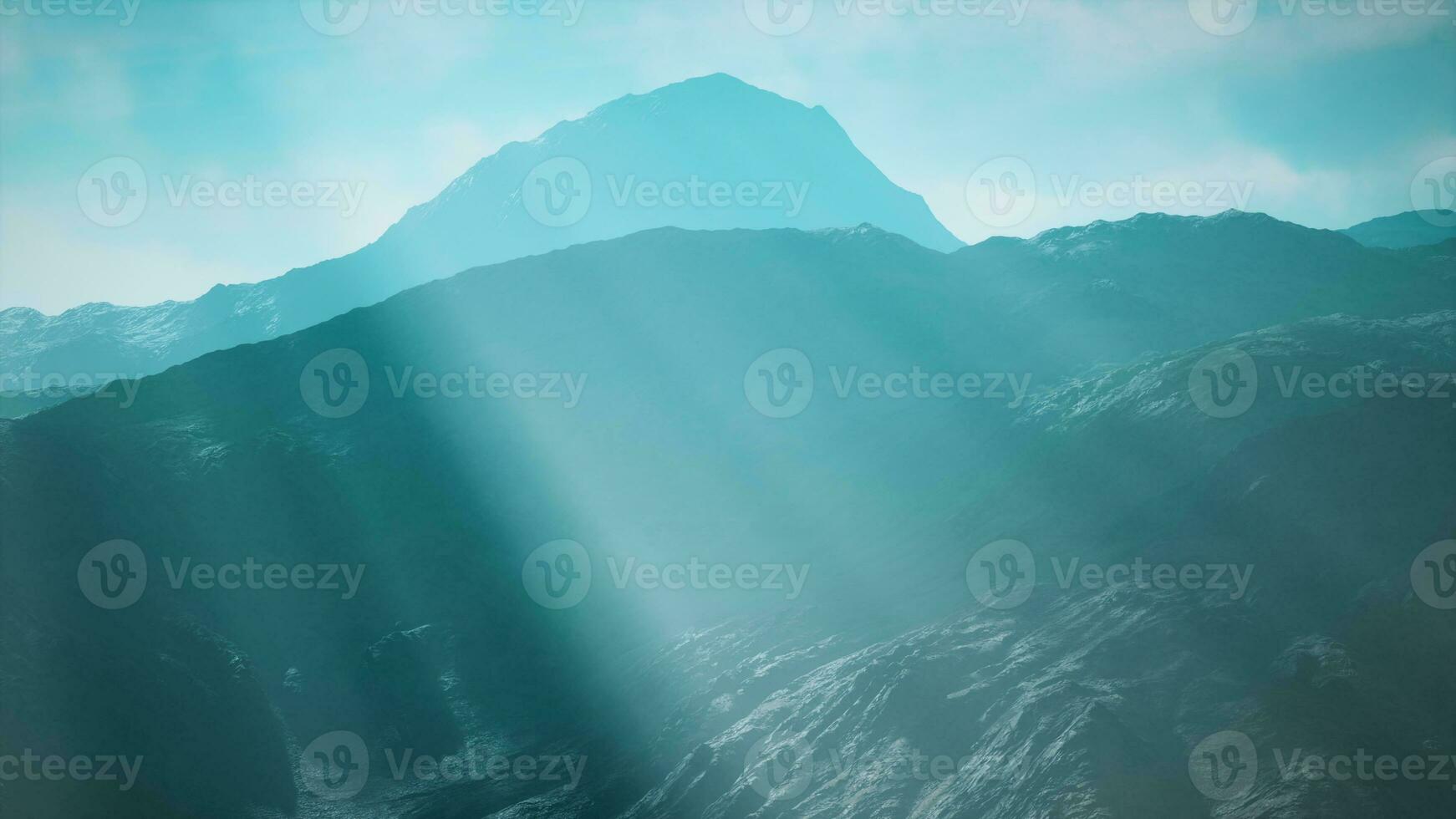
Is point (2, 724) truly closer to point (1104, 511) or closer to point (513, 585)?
point (513, 585)

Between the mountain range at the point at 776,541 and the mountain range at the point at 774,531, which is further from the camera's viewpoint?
the mountain range at the point at 774,531

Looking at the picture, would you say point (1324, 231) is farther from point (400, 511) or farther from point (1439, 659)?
point (400, 511)

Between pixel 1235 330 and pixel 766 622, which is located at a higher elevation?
pixel 1235 330

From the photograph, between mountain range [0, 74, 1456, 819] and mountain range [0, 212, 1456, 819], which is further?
mountain range [0, 212, 1456, 819]

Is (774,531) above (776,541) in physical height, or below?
above

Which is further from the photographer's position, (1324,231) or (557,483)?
(1324,231)

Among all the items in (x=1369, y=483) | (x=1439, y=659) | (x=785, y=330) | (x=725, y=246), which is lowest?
(x=1439, y=659)

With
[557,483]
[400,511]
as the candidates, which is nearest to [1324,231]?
[557,483]

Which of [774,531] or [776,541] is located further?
[774,531]

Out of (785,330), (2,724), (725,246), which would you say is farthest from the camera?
(725,246)

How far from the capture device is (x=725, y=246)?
525 ft

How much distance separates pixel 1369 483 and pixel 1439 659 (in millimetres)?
22914

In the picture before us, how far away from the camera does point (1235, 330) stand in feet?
436

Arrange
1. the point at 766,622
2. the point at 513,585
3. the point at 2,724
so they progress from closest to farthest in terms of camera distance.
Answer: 1. the point at 2,724
2. the point at 766,622
3. the point at 513,585
